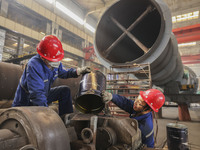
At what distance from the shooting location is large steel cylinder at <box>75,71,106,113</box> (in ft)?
4.53

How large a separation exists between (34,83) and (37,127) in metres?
0.69

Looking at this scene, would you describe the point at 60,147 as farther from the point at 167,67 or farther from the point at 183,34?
the point at 183,34

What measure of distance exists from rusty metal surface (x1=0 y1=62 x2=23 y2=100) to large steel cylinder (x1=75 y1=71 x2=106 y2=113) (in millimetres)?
1421

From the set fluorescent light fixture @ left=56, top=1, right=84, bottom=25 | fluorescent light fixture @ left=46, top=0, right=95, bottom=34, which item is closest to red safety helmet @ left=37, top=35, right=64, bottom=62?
fluorescent light fixture @ left=46, top=0, right=95, bottom=34

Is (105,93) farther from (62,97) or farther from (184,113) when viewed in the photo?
(184,113)

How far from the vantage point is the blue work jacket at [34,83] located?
124 cm

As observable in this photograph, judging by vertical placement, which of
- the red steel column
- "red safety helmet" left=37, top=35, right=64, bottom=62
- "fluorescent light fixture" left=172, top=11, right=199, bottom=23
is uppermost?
"fluorescent light fixture" left=172, top=11, right=199, bottom=23

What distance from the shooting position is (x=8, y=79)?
7.43 feet

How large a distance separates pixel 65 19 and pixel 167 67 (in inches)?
401

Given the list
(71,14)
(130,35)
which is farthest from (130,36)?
(71,14)

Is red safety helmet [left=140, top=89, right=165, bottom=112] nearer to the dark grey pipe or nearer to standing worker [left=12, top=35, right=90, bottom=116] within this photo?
the dark grey pipe

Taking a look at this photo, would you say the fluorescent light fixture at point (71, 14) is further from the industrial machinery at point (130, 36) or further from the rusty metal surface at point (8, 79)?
the rusty metal surface at point (8, 79)

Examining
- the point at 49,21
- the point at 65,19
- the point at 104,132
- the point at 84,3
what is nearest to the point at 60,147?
the point at 104,132

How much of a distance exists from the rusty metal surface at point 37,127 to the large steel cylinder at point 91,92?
1.92ft
